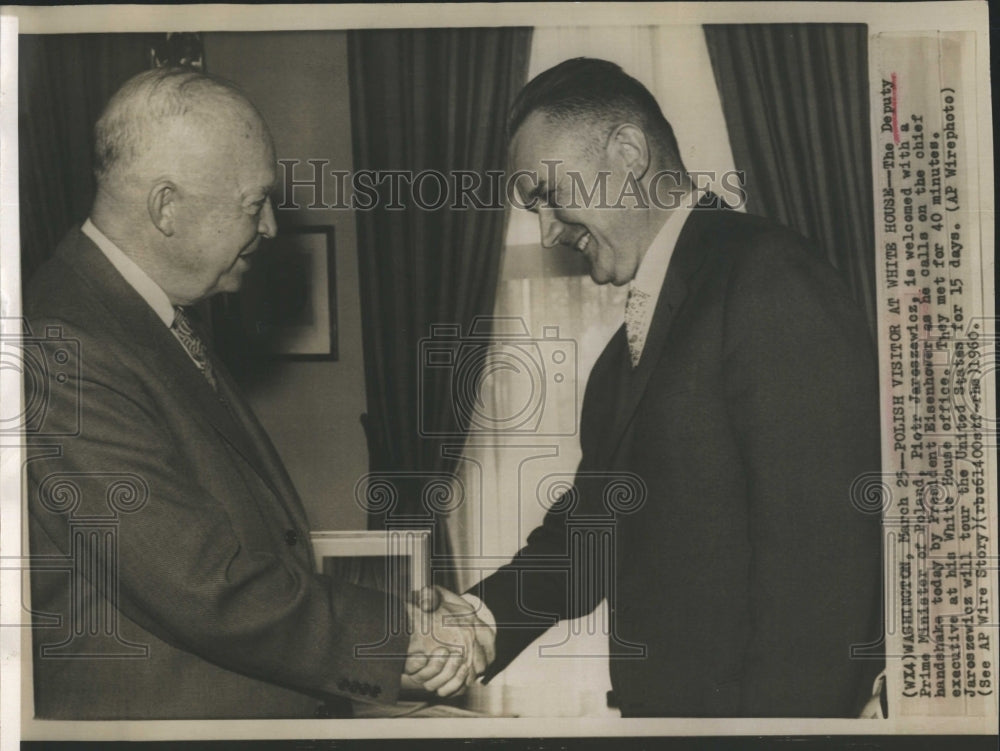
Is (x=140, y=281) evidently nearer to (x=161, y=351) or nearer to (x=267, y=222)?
(x=161, y=351)

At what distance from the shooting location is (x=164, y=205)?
270 centimetres

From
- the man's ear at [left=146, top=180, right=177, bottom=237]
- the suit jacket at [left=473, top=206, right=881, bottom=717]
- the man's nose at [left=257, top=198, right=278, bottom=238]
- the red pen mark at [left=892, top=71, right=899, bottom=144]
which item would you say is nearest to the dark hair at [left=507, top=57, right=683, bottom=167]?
the suit jacket at [left=473, top=206, right=881, bottom=717]

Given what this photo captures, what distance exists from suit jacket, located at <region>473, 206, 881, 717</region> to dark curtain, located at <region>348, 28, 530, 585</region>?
40cm

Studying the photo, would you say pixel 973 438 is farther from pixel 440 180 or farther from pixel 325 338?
pixel 325 338

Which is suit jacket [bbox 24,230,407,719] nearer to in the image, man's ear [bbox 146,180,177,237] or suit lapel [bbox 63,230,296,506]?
suit lapel [bbox 63,230,296,506]

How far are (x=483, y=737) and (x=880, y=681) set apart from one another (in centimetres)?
120

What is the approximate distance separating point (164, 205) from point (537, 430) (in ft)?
4.27

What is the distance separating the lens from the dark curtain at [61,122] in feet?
9.00

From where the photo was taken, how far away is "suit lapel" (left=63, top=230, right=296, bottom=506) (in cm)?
267

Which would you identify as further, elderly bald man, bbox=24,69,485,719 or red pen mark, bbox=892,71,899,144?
red pen mark, bbox=892,71,899,144

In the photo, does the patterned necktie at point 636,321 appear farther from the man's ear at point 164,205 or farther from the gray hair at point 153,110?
the man's ear at point 164,205

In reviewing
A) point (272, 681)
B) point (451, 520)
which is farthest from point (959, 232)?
point (272, 681)

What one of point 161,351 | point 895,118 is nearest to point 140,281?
point 161,351

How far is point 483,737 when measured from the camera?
272 cm
